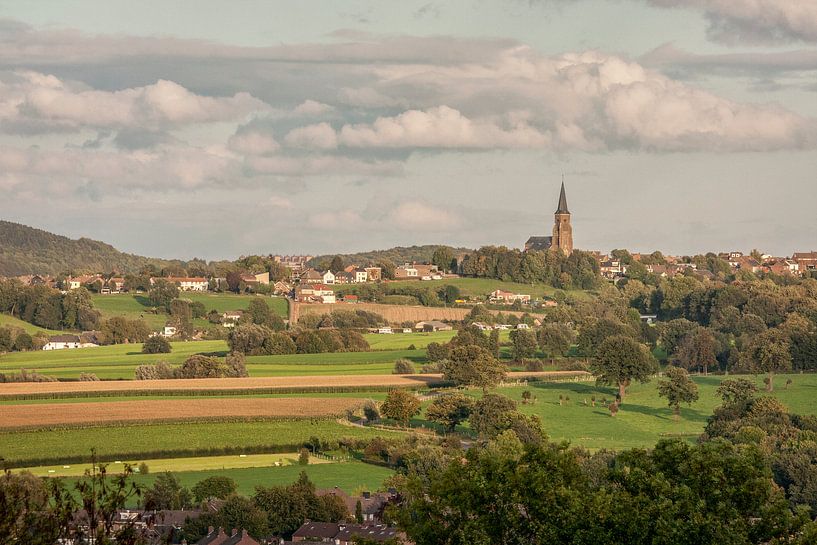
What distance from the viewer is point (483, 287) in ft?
638

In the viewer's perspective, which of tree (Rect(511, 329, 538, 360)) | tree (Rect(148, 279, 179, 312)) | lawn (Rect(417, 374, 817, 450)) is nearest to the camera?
lawn (Rect(417, 374, 817, 450))

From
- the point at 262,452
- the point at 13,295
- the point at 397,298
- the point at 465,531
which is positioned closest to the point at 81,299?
the point at 13,295

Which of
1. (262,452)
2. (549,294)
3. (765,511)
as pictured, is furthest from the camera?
(549,294)

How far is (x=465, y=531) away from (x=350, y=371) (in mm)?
84126

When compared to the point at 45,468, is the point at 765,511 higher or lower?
higher

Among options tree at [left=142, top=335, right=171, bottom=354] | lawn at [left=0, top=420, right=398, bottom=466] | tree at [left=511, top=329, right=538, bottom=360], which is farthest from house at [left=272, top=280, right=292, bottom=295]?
lawn at [left=0, top=420, right=398, bottom=466]

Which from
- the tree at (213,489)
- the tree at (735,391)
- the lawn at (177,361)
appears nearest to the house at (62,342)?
the lawn at (177,361)

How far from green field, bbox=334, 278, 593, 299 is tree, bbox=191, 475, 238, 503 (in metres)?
127

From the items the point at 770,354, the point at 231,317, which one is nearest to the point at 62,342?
the point at 231,317

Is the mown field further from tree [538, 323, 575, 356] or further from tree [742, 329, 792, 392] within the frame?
tree [742, 329, 792, 392]

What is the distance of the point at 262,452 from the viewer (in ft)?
241

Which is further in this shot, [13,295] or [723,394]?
[13,295]

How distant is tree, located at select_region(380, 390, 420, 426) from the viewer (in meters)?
83.6

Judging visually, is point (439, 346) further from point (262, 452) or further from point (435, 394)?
point (262, 452)
